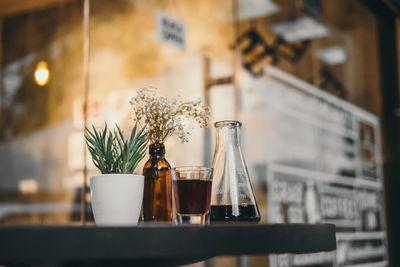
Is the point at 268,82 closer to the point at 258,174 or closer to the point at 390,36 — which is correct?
the point at 258,174

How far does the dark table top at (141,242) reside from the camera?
570mm

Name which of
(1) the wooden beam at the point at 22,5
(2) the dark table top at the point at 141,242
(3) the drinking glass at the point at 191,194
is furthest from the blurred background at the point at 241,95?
(2) the dark table top at the point at 141,242

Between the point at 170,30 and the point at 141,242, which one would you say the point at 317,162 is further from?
the point at 141,242

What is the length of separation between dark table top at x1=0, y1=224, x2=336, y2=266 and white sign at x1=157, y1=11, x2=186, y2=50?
1.56 meters

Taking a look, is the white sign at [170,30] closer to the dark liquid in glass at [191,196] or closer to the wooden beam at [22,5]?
the wooden beam at [22,5]

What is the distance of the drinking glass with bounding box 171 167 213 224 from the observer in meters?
0.93

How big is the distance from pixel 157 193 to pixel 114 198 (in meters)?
0.14

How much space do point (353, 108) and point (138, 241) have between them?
337 centimetres

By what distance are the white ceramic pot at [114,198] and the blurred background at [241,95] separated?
32.1 inches

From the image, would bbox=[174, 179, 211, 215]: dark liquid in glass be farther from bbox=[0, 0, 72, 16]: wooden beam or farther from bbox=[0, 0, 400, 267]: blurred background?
bbox=[0, 0, 72, 16]: wooden beam

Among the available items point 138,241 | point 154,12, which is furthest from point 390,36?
point 138,241

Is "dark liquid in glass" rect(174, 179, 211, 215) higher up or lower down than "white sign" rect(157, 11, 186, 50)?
lower down

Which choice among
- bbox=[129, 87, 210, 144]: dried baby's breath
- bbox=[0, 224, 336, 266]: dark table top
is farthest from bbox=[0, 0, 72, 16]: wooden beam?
bbox=[0, 224, 336, 266]: dark table top

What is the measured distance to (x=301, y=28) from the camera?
3189 mm
